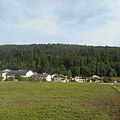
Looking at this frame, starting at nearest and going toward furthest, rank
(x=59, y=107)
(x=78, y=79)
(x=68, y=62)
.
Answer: (x=59, y=107) → (x=78, y=79) → (x=68, y=62)

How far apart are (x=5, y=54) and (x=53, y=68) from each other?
3548 cm

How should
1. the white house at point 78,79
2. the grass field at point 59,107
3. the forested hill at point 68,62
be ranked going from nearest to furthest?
the grass field at point 59,107, the white house at point 78,79, the forested hill at point 68,62

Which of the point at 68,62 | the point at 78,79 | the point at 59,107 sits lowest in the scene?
the point at 59,107

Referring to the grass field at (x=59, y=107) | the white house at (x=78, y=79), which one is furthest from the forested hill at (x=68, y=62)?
the grass field at (x=59, y=107)

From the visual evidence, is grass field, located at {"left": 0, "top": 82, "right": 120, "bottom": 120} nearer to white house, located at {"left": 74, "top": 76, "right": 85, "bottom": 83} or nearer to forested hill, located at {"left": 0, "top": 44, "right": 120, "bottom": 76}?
white house, located at {"left": 74, "top": 76, "right": 85, "bottom": 83}

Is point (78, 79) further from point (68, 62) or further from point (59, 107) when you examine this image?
point (59, 107)

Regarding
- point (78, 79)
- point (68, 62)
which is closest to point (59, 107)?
point (78, 79)

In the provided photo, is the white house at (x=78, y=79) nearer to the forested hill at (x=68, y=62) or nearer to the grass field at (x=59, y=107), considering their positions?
the forested hill at (x=68, y=62)

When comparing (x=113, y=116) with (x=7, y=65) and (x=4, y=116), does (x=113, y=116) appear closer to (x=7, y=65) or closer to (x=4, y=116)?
(x=4, y=116)

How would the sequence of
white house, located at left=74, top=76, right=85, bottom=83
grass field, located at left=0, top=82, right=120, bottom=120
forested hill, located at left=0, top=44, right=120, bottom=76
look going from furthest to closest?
forested hill, located at left=0, top=44, right=120, bottom=76
white house, located at left=74, top=76, right=85, bottom=83
grass field, located at left=0, top=82, right=120, bottom=120

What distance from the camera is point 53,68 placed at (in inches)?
6181

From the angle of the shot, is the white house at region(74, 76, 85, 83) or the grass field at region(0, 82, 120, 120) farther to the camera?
the white house at region(74, 76, 85, 83)

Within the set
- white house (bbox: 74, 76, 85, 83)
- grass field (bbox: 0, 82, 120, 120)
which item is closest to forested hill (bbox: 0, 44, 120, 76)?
white house (bbox: 74, 76, 85, 83)

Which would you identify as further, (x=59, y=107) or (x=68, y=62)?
(x=68, y=62)
